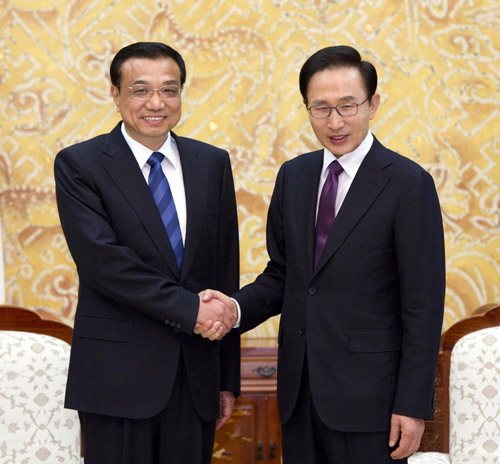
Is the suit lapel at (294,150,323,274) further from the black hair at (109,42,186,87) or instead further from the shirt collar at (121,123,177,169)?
the black hair at (109,42,186,87)

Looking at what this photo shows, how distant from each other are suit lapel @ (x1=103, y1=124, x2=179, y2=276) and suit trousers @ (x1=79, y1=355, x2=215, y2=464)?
32 cm

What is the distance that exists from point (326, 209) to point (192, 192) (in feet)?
1.26

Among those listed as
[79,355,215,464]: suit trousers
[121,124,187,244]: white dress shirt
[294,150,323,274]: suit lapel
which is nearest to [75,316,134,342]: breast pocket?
[79,355,215,464]: suit trousers

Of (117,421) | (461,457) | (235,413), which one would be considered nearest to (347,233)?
(117,421)

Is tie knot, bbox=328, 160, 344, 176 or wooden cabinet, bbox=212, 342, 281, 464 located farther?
wooden cabinet, bbox=212, 342, 281, 464

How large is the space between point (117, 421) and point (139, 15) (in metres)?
1.71

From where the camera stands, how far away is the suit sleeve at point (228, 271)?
219cm

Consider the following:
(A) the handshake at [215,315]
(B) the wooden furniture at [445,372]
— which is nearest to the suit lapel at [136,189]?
(A) the handshake at [215,315]

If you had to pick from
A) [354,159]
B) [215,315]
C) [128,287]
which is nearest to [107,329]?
[128,287]

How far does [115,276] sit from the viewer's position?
195cm

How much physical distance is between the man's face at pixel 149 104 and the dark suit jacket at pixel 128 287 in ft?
0.23

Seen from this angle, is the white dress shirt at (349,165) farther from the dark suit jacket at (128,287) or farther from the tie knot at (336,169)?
the dark suit jacket at (128,287)

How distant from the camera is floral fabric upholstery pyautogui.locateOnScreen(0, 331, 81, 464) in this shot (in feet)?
7.74

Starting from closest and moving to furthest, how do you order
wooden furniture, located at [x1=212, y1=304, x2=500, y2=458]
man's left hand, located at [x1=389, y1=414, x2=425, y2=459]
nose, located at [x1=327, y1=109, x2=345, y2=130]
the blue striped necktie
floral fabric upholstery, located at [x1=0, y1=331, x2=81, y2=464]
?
man's left hand, located at [x1=389, y1=414, x2=425, y2=459], nose, located at [x1=327, y1=109, x2=345, y2=130], the blue striped necktie, floral fabric upholstery, located at [x1=0, y1=331, x2=81, y2=464], wooden furniture, located at [x1=212, y1=304, x2=500, y2=458]
